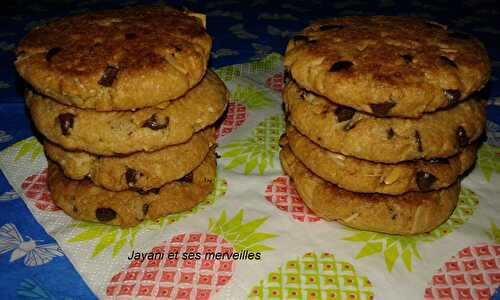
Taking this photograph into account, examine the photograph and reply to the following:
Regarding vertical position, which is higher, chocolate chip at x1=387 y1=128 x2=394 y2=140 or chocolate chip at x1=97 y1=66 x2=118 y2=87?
chocolate chip at x1=97 y1=66 x2=118 y2=87

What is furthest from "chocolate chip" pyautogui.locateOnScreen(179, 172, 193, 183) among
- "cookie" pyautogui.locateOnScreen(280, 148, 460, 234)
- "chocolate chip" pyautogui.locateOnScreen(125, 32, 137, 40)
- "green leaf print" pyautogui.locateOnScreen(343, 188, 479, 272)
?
"green leaf print" pyautogui.locateOnScreen(343, 188, 479, 272)

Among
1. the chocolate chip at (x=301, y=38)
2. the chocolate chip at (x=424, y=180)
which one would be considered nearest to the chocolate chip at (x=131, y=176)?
the chocolate chip at (x=301, y=38)

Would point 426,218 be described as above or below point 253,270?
above

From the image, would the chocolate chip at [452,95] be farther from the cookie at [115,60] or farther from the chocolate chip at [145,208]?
the chocolate chip at [145,208]

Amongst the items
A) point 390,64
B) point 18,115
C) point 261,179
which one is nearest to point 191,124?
point 261,179

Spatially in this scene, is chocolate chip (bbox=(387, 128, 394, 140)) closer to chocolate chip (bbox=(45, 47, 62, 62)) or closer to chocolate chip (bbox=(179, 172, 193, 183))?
chocolate chip (bbox=(179, 172, 193, 183))

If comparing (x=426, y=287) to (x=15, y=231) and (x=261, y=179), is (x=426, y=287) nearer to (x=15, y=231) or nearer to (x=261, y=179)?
(x=261, y=179)

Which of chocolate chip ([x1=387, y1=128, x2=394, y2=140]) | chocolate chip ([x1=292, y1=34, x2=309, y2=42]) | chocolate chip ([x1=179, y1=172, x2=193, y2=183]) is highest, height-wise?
chocolate chip ([x1=292, y1=34, x2=309, y2=42])
